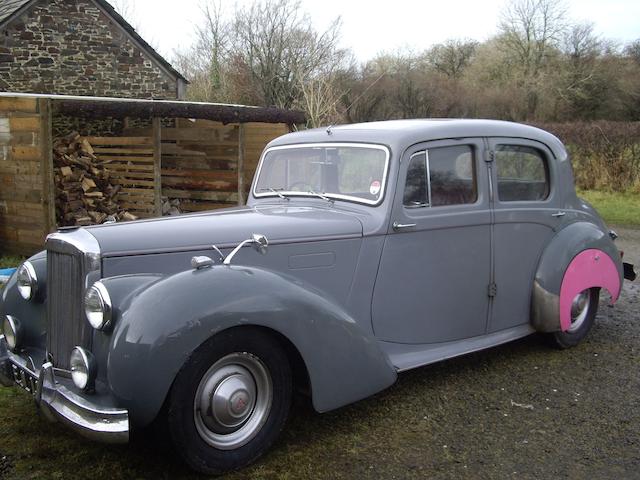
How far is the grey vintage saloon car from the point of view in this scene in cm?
279

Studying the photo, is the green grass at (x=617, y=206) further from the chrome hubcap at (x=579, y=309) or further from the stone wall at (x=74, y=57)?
the stone wall at (x=74, y=57)

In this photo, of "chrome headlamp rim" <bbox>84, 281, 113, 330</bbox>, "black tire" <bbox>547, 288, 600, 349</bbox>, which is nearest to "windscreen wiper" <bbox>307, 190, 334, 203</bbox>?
"chrome headlamp rim" <bbox>84, 281, 113, 330</bbox>

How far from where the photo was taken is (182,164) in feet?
36.4

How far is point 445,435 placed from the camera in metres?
3.43

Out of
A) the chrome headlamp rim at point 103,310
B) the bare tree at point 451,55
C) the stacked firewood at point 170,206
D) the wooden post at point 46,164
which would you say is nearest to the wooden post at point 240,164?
the stacked firewood at point 170,206

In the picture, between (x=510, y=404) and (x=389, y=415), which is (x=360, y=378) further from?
(x=510, y=404)

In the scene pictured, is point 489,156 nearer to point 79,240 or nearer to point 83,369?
point 79,240

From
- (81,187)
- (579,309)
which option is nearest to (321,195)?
(579,309)

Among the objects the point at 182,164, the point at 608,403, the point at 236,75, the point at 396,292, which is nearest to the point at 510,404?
the point at 608,403

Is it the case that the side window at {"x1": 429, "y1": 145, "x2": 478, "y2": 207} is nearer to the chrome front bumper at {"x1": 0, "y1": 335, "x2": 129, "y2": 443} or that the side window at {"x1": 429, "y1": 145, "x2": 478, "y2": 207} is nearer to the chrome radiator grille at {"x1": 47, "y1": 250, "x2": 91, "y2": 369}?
the chrome radiator grille at {"x1": 47, "y1": 250, "x2": 91, "y2": 369}

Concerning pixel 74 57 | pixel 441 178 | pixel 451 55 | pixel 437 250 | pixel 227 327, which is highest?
pixel 451 55

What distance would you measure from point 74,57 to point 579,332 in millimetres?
13673

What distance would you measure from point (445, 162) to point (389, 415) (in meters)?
1.73

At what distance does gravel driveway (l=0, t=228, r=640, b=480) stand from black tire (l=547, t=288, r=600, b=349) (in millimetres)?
248
